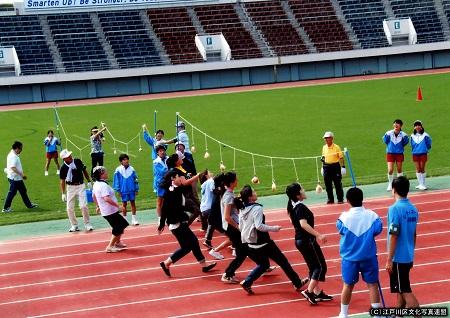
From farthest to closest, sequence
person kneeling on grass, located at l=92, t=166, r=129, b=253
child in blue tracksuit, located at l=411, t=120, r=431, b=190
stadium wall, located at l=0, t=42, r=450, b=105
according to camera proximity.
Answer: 1. stadium wall, located at l=0, t=42, r=450, b=105
2. child in blue tracksuit, located at l=411, t=120, r=431, b=190
3. person kneeling on grass, located at l=92, t=166, r=129, b=253

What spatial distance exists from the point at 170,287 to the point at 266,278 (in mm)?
1506

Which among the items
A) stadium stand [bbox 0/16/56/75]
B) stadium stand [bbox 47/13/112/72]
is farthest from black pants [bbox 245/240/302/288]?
stadium stand [bbox 47/13/112/72]

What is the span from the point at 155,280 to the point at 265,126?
19901 mm

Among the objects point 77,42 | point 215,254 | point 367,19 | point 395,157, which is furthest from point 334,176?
point 367,19

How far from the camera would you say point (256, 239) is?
11633 mm

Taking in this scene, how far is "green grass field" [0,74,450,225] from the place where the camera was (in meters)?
22.1

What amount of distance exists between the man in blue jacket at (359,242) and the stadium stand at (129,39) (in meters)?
47.0

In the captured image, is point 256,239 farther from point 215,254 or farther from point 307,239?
point 215,254

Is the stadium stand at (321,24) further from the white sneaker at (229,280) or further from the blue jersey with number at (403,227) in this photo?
the blue jersey with number at (403,227)

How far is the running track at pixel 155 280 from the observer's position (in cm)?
1146

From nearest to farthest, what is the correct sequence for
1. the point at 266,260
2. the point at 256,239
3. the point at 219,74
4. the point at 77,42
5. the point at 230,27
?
the point at 256,239
the point at 266,260
the point at 219,74
the point at 77,42
the point at 230,27

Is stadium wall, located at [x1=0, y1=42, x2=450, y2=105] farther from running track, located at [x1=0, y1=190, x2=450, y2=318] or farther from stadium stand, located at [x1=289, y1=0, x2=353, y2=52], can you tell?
running track, located at [x1=0, y1=190, x2=450, y2=318]

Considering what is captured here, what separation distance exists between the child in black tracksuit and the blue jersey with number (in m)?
1.72

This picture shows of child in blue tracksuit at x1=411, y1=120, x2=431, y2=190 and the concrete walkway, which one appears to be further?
child in blue tracksuit at x1=411, y1=120, x2=431, y2=190
